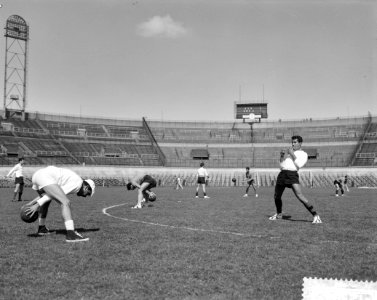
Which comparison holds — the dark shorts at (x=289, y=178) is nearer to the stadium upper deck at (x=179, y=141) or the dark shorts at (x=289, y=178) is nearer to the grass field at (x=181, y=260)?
the grass field at (x=181, y=260)

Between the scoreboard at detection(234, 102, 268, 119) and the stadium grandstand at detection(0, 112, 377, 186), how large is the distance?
5.84 ft

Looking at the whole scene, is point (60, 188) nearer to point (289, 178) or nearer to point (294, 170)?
point (289, 178)

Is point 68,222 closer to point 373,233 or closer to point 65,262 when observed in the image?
point 65,262

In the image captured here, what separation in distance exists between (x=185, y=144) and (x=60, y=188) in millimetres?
74416

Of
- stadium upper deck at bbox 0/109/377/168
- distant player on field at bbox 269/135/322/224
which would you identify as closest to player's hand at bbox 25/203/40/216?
distant player on field at bbox 269/135/322/224

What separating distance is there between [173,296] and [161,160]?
71.5 meters

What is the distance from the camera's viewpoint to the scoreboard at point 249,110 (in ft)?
285

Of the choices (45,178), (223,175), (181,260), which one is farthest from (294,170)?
(223,175)

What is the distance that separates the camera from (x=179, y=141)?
83562 mm

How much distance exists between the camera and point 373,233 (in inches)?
382

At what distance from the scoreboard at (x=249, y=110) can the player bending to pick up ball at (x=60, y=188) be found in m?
79.5

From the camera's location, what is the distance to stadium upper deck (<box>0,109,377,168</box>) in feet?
229

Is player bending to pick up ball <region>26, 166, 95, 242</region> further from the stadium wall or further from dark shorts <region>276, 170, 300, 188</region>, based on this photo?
the stadium wall

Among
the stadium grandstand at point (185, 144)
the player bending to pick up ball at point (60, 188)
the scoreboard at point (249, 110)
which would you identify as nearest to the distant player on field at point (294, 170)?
the player bending to pick up ball at point (60, 188)
